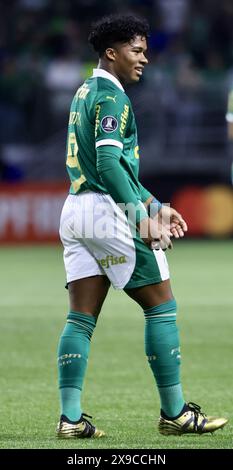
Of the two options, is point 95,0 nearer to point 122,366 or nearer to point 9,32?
point 9,32

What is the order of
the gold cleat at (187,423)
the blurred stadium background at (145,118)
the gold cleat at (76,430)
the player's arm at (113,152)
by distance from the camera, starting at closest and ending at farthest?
the player's arm at (113,152), the gold cleat at (76,430), the gold cleat at (187,423), the blurred stadium background at (145,118)

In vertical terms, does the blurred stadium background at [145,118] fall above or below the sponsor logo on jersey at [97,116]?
above

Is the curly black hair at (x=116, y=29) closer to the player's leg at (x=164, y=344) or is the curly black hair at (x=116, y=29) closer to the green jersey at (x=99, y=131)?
the green jersey at (x=99, y=131)

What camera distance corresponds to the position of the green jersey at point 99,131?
5.34m

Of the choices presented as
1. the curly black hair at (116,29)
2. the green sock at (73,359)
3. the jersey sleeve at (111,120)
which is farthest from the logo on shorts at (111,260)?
the curly black hair at (116,29)

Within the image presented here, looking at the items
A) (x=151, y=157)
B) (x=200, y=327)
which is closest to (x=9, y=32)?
(x=151, y=157)

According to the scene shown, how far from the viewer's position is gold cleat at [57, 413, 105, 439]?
5473 mm

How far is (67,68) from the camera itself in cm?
2206

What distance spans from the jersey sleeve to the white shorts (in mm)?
324

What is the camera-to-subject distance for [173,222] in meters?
5.55

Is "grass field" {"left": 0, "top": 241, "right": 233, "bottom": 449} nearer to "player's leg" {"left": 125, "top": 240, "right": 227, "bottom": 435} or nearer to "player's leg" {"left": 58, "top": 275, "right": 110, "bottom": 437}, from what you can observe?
"player's leg" {"left": 125, "top": 240, "right": 227, "bottom": 435}

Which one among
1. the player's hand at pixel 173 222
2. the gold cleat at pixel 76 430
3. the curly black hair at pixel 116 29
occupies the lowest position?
the gold cleat at pixel 76 430

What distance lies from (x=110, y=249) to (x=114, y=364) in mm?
2641

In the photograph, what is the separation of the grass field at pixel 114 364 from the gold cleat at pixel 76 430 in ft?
0.25
